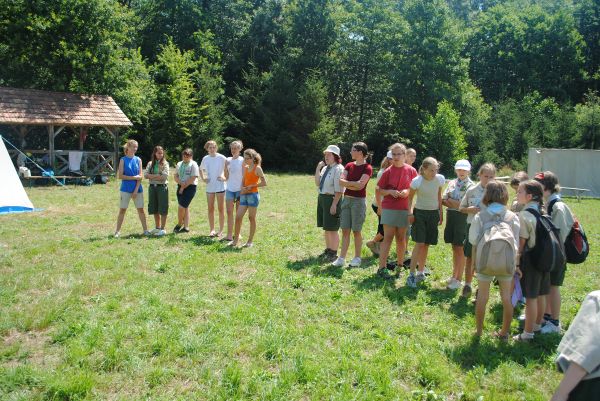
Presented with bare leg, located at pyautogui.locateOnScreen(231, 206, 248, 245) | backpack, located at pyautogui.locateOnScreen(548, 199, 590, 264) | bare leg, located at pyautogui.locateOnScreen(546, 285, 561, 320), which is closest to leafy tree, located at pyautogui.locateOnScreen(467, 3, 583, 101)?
bare leg, located at pyautogui.locateOnScreen(231, 206, 248, 245)

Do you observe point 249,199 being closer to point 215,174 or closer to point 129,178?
point 215,174

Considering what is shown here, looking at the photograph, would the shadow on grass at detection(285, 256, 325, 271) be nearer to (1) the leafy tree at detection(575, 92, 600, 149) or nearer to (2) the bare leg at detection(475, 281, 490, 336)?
(2) the bare leg at detection(475, 281, 490, 336)

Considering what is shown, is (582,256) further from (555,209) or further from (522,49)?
(522,49)

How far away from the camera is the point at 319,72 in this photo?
108ft

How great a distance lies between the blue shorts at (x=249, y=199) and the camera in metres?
8.35

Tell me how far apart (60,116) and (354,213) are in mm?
16655

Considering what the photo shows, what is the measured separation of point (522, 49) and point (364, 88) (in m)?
17.5

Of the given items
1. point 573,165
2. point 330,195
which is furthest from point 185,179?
point 573,165

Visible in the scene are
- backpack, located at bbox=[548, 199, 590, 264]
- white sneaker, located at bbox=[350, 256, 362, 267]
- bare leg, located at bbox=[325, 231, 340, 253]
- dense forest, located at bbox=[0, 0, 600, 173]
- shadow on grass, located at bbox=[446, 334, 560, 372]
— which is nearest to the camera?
shadow on grass, located at bbox=[446, 334, 560, 372]

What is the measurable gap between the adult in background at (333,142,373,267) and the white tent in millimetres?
8162

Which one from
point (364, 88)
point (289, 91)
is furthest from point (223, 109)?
point (364, 88)

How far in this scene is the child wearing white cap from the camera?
20.8 ft

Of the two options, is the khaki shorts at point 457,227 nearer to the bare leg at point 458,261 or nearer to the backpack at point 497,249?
the bare leg at point 458,261

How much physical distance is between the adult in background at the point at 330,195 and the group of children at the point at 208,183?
1.20 metres
